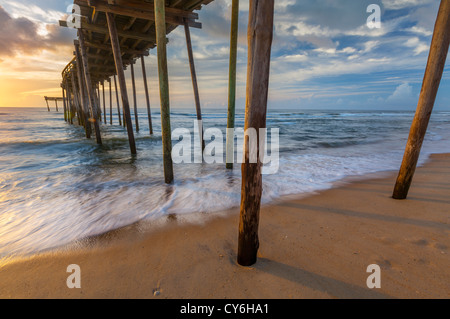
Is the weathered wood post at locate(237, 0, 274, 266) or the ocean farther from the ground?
the weathered wood post at locate(237, 0, 274, 266)

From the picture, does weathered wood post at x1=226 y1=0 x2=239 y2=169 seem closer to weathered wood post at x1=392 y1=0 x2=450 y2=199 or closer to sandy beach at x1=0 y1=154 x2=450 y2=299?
sandy beach at x1=0 y1=154 x2=450 y2=299

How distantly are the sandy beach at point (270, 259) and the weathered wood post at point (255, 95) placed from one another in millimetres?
444

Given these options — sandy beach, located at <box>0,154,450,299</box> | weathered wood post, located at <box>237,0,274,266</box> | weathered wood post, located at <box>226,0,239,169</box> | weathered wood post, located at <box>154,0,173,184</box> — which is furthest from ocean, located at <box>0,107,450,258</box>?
weathered wood post, located at <box>237,0,274,266</box>

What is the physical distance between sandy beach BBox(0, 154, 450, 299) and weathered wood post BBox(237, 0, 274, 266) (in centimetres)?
44

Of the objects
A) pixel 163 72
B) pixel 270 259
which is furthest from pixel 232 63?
pixel 270 259

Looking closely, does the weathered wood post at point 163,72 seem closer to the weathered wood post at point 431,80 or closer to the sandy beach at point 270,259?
the sandy beach at point 270,259

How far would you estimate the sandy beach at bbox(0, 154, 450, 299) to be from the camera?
189 cm

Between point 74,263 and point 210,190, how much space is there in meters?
2.80

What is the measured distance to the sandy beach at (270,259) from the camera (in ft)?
6.21

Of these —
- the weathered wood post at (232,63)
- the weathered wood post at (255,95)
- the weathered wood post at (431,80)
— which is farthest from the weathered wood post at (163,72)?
the weathered wood post at (431,80)

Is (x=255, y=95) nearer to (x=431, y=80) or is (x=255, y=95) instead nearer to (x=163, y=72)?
(x=431, y=80)
